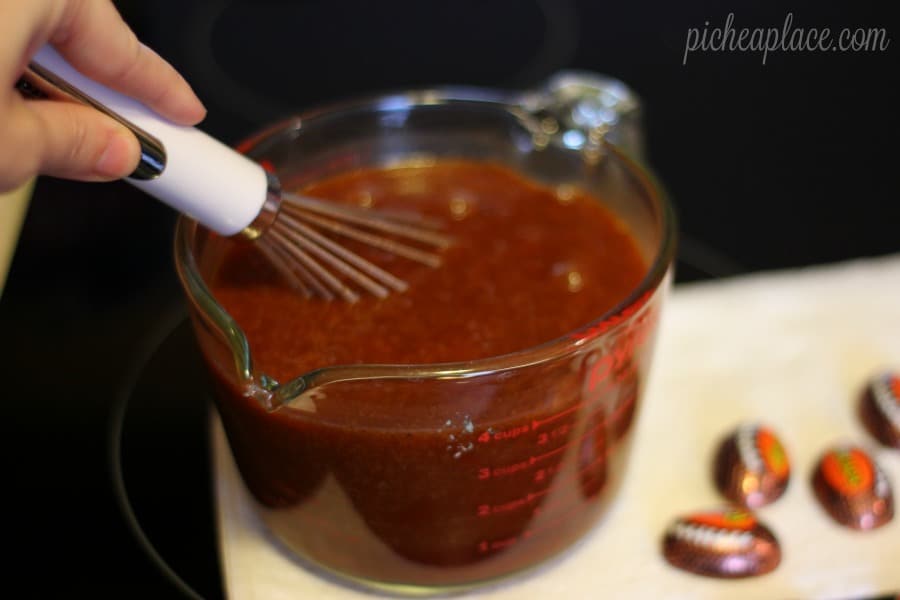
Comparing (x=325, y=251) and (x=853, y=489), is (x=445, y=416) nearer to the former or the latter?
(x=325, y=251)

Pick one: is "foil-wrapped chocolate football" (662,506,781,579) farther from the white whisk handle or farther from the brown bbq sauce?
the white whisk handle

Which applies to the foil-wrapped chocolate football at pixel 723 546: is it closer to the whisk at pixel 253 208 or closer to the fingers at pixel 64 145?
the whisk at pixel 253 208

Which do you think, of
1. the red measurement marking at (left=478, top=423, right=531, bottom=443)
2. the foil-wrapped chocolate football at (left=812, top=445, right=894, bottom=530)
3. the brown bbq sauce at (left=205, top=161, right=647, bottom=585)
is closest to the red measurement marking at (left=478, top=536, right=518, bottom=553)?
the brown bbq sauce at (left=205, top=161, right=647, bottom=585)

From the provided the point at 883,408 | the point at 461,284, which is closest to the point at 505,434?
the point at 461,284

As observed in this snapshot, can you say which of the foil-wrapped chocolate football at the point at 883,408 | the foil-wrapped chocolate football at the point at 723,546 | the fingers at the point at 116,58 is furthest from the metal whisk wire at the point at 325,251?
the foil-wrapped chocolate football at the point at 883,408

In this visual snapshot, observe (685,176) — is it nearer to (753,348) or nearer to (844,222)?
(844,222)
